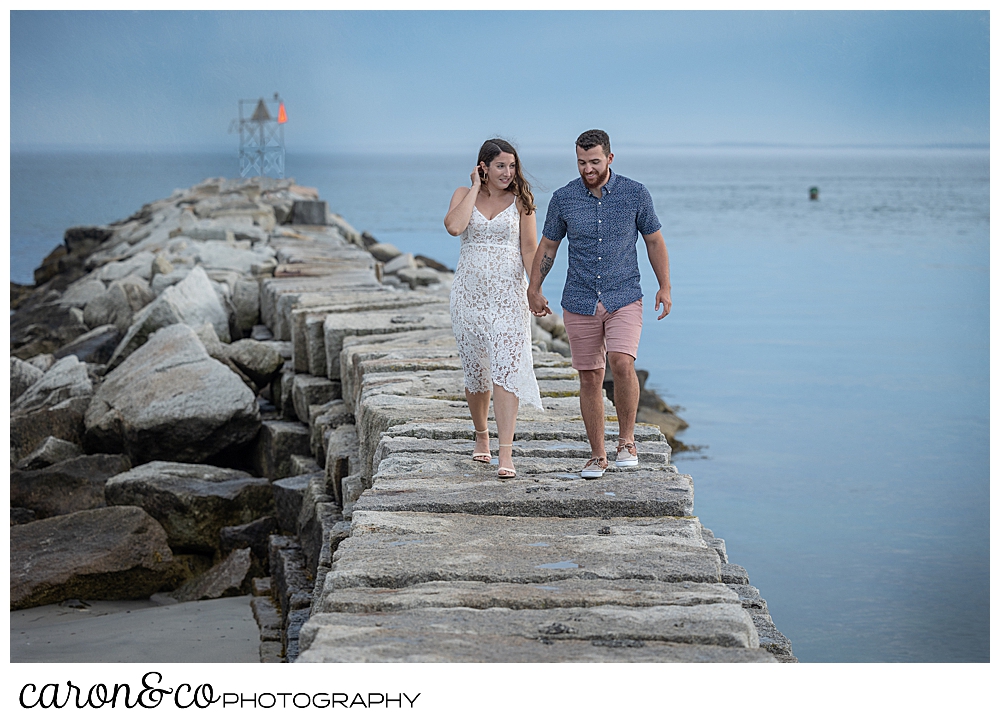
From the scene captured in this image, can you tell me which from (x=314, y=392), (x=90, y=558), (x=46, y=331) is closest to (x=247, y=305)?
(x=46, y=331)

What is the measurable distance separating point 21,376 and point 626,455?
19.5 feet

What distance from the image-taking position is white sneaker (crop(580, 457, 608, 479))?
4.21 metres

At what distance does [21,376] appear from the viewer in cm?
866

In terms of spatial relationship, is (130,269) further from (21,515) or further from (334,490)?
(334,490)

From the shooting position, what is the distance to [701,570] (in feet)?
11.2

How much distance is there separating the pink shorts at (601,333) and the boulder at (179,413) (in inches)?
132

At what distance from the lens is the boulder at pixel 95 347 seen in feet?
30.2

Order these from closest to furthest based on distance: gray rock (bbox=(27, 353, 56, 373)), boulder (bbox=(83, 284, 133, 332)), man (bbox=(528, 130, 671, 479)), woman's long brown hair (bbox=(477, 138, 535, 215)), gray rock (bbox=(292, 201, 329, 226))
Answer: man (bbox=(528, 130, 671, 479))
woman's long brown hair (bbox=(477, 138, 535, 215))
gray rock (bbox=(27, 353, 56, 373))
boulder (bbox=(83, 284, 133, 332))
gray rock (bbox=(292, 201, 329, 226))

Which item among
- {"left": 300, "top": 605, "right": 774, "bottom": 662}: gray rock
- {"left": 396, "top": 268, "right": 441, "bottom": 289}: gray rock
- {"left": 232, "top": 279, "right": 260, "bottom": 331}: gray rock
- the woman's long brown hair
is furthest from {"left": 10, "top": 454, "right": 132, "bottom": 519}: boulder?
{"left": 396, "top": 268, "right": 441, "bottom": 289}: gray rock

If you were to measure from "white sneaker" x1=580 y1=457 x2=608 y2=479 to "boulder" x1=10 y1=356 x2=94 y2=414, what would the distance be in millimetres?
4778

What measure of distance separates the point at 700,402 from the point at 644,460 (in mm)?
7424

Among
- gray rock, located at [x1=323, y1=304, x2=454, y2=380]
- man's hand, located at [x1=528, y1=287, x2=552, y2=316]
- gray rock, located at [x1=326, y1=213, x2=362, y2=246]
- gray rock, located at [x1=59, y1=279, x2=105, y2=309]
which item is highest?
man's hand, located at [x1=528, y1=287, x2=552, y2=316]

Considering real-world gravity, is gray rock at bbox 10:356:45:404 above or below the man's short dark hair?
below

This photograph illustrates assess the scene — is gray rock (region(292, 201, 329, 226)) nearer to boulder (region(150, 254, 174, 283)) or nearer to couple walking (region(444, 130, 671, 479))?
boulder (region(150, 254, 174, 283))
